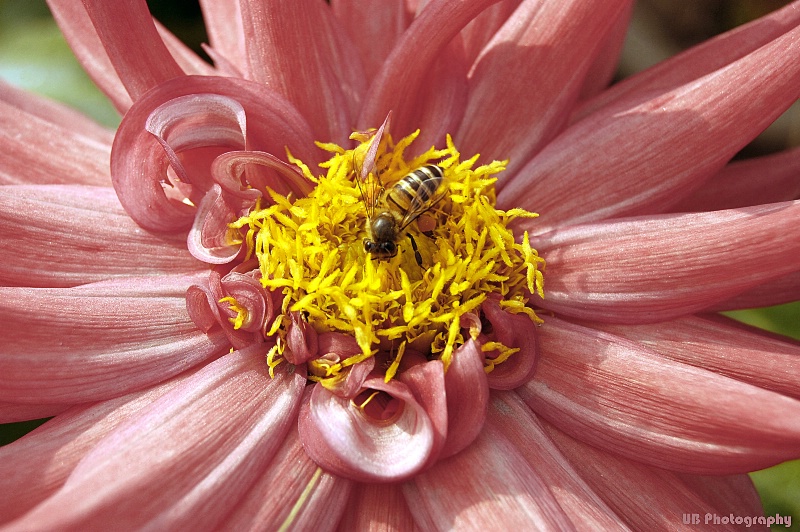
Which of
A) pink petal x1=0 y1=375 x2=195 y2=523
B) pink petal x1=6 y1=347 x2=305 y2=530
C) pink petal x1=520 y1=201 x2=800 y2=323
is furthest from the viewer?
pink petal x1=520 y1=201 x2=800 y2=323

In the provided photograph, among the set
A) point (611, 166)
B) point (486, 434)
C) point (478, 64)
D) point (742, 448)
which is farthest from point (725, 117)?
point (486, 434)

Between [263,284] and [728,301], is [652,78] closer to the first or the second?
[728,301]

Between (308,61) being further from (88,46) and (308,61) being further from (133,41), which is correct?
(88,46)

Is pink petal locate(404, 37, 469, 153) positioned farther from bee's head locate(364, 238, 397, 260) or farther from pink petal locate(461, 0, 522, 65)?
bee's head locate(364, 238, 397, 260)

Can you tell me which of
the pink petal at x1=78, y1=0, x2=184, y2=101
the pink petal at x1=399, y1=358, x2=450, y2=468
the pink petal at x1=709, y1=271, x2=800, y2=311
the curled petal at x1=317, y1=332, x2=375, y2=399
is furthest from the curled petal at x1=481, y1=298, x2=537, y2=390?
the pink petal at x1=78, y1=0, x2=184, y2=101

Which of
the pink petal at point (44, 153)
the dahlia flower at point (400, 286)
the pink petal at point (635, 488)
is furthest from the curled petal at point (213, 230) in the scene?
the pink petal at point (635, 488)

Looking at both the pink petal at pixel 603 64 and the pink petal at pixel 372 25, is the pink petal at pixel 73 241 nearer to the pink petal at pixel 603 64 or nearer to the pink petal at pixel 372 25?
the pink petal at pixel 372 25
